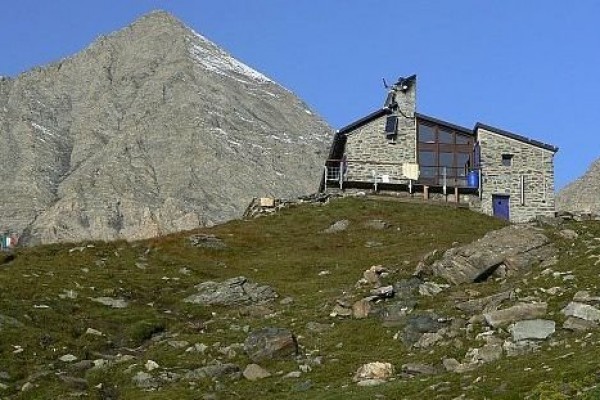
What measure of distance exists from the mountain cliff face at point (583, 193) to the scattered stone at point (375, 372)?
108 meters

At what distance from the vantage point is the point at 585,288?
29359mm

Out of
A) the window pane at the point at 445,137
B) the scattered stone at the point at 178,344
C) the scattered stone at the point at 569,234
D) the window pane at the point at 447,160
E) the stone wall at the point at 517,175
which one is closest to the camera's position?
the scattered stone at the point at 178,344

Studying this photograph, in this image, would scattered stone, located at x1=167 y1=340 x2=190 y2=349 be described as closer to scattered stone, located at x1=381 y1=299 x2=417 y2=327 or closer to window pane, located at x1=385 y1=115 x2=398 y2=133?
scattered stone, located at x1=381 y1=299 x2=417 y2=327

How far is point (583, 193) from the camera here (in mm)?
142625

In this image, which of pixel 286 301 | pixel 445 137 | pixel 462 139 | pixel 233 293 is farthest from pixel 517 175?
pixel 286 301

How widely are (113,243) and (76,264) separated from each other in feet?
20.6

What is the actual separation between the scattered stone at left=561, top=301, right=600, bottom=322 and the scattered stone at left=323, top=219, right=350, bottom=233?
3193 centimetres

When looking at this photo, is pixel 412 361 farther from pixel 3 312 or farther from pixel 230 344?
pixel 3 312

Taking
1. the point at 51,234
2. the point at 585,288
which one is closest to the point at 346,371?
the point at 585,288

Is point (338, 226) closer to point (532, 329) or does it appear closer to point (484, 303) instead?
point (484, 303)

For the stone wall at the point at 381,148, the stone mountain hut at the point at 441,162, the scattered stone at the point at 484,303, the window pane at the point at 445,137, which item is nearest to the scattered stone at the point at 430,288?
the scattered stone at the point at 484,303

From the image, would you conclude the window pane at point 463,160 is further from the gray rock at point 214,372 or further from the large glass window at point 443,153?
the gray rock at point 214,372

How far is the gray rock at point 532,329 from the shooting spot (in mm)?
26250

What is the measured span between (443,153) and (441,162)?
775 millimetres
